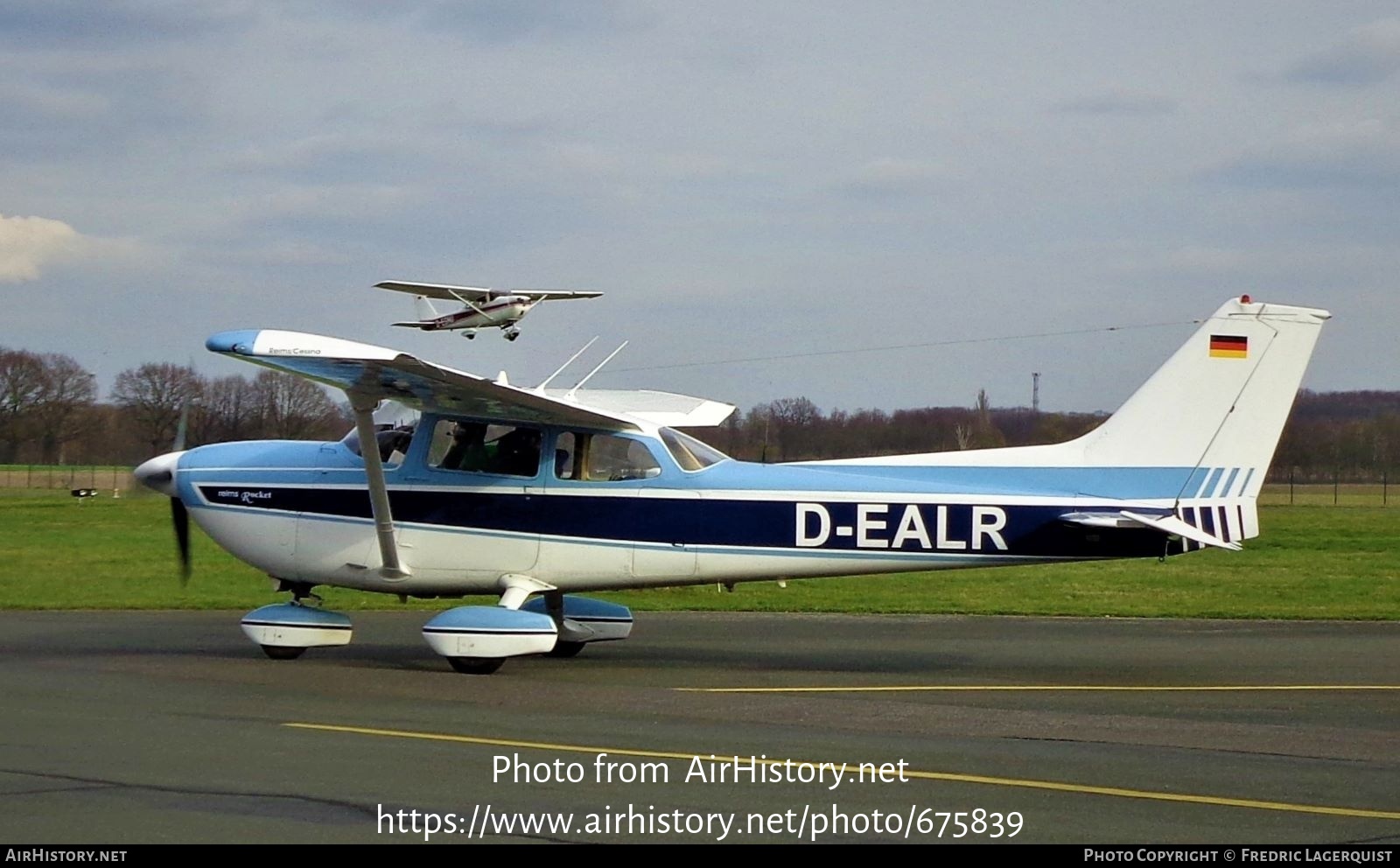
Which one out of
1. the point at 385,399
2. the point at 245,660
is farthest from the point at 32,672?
the point at 385,399

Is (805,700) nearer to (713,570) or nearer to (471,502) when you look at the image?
(713,570)

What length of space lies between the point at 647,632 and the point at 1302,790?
1076cm

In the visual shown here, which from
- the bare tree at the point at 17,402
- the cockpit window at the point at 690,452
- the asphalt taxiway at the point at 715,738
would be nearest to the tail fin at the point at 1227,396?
Answer: the asphalt taxiway at the point at 715,738

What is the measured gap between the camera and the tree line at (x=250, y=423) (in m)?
17.1

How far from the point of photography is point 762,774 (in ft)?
27.9

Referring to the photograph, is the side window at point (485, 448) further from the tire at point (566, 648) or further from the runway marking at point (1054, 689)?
the runway marking at point (1054, 689)

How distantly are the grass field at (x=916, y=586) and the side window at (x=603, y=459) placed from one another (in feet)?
16.5

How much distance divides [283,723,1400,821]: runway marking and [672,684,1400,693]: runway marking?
3113 millimetres

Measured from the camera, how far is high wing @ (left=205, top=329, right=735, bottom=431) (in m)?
12.3

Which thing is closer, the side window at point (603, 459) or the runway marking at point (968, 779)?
the runway marking at point (968, 779)

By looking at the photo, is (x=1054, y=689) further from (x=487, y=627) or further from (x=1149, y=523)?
(x=487, y=627)

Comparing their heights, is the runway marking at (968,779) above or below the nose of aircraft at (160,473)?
below

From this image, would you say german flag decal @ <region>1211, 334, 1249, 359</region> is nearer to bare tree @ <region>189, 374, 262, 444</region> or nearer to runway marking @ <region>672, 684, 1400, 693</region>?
runway marking @ <region>672, 684, 1400, 693</region>

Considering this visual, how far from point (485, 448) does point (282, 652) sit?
9.15ft
